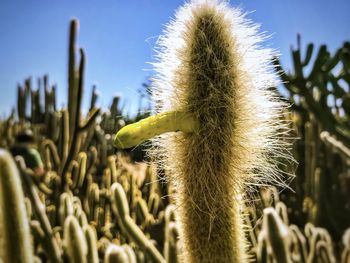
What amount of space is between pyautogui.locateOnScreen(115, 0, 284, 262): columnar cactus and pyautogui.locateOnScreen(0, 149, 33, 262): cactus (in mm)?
313

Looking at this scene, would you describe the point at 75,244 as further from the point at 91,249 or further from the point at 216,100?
the point at 216,100

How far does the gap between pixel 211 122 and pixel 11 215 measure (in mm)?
→ 447

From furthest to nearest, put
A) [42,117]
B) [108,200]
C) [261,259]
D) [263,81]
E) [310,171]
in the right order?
[42,117]
[310,171]
[108,200]
[261,259]
[263,81]

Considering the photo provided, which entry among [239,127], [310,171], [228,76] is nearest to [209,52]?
[228,76]

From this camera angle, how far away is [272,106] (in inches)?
38.9

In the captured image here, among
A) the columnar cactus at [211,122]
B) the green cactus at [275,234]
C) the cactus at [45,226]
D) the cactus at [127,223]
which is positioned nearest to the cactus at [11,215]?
the columnar cactus at [211,122]

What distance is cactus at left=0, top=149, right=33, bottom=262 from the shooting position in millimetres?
712

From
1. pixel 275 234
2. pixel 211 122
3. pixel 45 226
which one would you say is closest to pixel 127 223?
pixel 45 226

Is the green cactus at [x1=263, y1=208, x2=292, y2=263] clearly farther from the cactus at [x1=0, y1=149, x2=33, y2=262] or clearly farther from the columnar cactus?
the cactus at [x1=0, y1=149, x2=33, y2=262]

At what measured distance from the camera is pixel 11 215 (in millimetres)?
716

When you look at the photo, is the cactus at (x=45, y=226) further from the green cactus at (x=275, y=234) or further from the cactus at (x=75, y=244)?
the green cactus at (x=275, y=234)

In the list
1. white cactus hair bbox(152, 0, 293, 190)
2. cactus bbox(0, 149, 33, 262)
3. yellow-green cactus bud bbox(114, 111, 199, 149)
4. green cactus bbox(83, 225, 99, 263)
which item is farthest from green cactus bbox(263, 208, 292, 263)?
cactus bbox(0, 149, 33, 262)

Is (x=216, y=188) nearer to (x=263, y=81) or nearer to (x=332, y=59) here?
(x=263, y=81)

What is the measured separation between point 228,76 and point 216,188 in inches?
10.1
